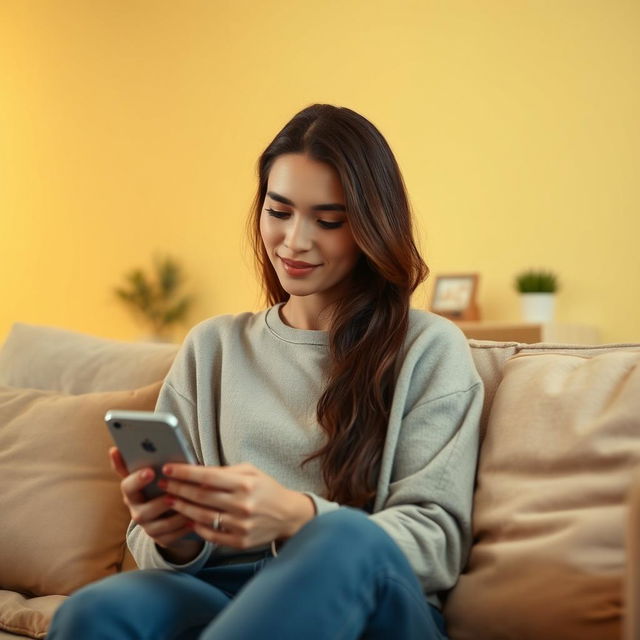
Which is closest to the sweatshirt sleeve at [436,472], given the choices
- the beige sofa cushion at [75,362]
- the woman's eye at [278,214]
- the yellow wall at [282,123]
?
the woman's eye at [278,214]

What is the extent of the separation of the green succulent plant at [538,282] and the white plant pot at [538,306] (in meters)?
0.02

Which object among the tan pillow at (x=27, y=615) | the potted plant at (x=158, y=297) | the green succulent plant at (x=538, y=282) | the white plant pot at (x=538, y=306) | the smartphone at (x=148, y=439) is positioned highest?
the smartphone at (x=148, y=439)

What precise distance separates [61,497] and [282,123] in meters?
3.97

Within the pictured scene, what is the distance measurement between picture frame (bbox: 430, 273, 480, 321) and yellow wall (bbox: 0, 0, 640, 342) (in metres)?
0.10

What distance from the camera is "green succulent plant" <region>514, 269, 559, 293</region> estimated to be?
441cm

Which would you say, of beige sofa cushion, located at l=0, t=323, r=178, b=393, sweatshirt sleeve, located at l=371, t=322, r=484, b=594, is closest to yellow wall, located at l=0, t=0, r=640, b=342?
beige sofa cushion, located at l=0, t=323, r=178, b=393

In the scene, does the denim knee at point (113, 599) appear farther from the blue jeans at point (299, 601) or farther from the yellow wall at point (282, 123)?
the yellow wall at point (282, 123)

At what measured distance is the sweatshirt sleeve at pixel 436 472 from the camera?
52.3 inches

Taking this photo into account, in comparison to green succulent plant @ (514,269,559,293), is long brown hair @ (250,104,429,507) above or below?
above

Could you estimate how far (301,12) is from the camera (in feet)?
17.6

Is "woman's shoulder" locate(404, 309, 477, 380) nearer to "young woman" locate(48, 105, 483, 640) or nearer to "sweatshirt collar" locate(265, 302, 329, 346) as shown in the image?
"young woman" locate(48, 105, 483, 640)

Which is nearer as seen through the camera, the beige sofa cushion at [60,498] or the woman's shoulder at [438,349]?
the woman's shoulder at [438,349]

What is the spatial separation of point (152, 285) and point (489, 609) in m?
4.86

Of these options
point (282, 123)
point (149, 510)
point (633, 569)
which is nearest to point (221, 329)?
point (149, 510)
